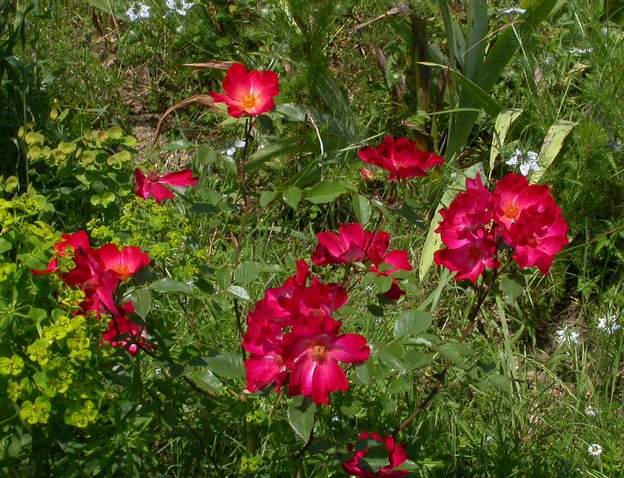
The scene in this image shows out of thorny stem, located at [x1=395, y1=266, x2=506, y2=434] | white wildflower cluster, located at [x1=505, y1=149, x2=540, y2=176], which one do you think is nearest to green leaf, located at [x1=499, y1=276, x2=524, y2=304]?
thorny stem, located at [x1=395, y1=266, x2=506, y2=434]

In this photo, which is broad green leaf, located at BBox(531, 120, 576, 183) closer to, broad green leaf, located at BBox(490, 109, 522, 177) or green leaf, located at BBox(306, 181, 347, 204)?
broad green leaf, located at BBox(490, 109, 522, 177)

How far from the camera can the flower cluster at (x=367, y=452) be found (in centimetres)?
168

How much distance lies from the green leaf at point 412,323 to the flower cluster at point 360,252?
3.5 inches

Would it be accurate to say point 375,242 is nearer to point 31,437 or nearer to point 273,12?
point 31,437

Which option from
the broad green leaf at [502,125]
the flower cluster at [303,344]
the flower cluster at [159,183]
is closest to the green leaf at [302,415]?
the flower cluster at [303,344]

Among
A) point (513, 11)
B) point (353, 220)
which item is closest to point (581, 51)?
point (513, 11)

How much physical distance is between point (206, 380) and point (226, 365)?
0.08 meters

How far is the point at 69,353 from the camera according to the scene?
163cm

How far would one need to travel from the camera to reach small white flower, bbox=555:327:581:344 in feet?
8.55

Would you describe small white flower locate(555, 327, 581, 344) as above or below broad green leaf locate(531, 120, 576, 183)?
below

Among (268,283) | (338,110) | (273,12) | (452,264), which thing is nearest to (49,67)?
(273,12)

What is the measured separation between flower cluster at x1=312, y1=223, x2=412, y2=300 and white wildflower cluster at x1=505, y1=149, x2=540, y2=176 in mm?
1136

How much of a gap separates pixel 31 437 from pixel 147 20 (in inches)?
87.3

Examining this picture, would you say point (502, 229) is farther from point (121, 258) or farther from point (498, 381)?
point (121, 258)
